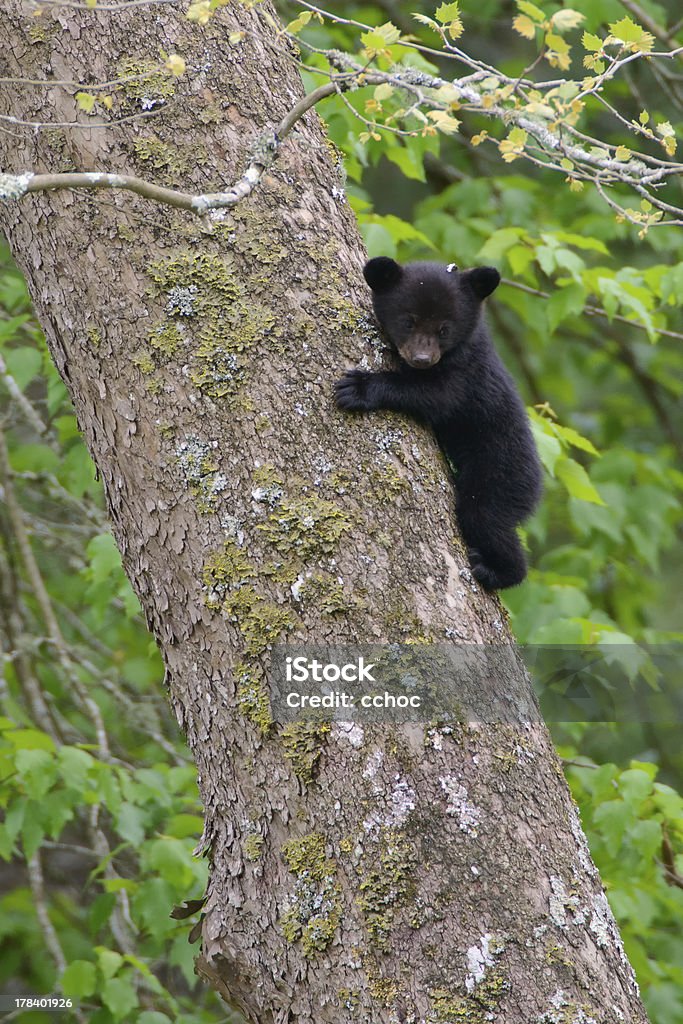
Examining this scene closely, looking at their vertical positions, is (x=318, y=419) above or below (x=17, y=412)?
above

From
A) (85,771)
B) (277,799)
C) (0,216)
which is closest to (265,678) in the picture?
(277,799)

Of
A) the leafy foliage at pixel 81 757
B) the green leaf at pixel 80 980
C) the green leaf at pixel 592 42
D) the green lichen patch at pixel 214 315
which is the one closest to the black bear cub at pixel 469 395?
the green lichen patch at pixel 214 315

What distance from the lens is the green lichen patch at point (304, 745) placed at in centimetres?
222

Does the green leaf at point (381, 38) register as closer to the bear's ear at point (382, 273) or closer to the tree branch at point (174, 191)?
the tree branch at point (174, 191)

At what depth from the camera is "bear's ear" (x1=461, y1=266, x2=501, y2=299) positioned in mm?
3652

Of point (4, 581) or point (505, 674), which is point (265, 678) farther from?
point (4, 581)

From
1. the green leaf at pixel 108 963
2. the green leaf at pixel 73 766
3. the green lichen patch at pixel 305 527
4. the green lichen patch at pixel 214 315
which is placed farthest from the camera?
the green leaf at pixel 73 766

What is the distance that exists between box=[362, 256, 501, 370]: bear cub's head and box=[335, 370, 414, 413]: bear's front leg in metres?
0.33

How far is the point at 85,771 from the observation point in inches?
164

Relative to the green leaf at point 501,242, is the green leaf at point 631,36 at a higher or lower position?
higher

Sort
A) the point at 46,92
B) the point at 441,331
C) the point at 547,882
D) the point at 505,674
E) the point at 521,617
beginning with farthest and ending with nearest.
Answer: the point at 521,617 → the point at 441,331 → the point at 46,92 → the point at 505,674 → the point at 547,882

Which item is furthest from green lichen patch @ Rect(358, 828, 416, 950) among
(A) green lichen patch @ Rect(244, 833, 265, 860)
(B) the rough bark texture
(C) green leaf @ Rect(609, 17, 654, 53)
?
(C) green leaf @ Rect(609, 17, 654, 53)

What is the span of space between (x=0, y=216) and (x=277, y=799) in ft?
5.62

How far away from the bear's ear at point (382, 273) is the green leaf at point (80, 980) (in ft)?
9.26
